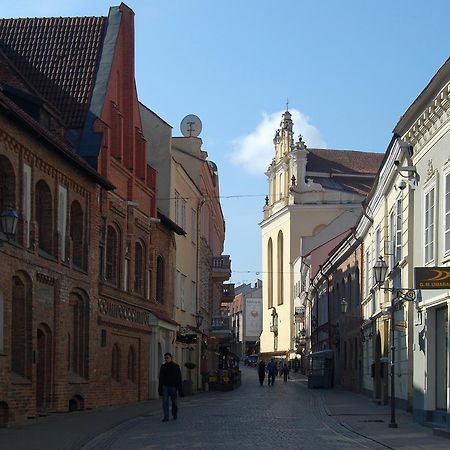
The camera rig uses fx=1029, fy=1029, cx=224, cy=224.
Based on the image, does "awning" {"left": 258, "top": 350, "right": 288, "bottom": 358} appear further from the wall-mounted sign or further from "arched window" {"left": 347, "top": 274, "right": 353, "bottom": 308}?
the wall-mounted sign

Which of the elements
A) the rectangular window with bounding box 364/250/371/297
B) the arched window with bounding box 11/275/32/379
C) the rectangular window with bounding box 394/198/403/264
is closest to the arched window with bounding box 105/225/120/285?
the arched window with bounding box 11/275/32/379

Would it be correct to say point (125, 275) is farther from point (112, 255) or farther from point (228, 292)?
point (228, 292)

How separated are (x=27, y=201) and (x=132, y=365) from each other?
1262 cm

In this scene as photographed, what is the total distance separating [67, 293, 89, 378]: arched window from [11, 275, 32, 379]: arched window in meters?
4.58

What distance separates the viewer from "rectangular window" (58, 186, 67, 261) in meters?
25.9

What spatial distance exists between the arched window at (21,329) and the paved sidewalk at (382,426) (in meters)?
7.30

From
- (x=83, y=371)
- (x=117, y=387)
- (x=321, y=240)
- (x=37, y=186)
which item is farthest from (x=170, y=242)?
(x=321, y=240)

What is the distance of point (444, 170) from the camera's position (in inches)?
814

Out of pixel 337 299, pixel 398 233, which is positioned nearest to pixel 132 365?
pixel 398 233

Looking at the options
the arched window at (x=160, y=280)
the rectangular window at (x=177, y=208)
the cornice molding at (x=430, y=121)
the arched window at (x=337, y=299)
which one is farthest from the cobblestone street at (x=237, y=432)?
the arched window at (x=337, y=299)

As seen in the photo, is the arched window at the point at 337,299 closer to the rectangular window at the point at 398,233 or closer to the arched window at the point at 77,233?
the rectangular window at the point at 398,233

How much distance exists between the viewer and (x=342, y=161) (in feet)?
347

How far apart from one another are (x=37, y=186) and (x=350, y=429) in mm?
9239

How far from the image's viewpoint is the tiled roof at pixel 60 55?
30.2m
